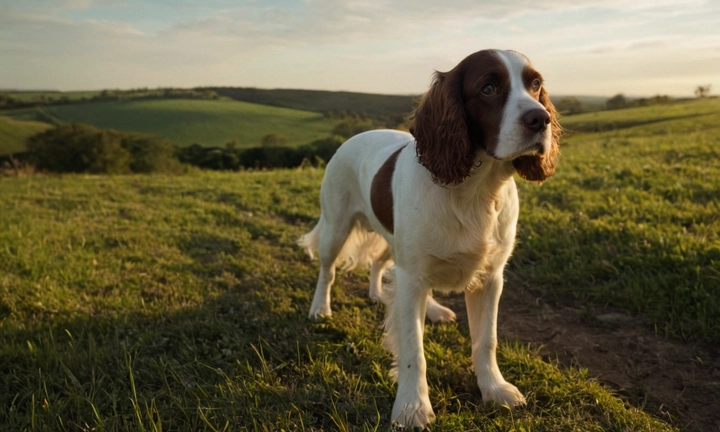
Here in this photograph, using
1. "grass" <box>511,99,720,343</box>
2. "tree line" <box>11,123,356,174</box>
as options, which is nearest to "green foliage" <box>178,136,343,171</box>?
"tree line" <box>11,123,356,174</box>

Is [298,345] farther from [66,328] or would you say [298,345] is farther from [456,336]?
[66,328]

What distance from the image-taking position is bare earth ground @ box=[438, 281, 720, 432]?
2.94 meters

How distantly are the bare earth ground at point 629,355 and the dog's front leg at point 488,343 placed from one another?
595 millimetres

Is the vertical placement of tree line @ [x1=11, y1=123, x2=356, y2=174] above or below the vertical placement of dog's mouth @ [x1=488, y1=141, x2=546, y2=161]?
below

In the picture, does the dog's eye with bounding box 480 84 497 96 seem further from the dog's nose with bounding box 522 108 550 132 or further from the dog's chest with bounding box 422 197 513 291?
the dog's chest with bounding box 422 197 513 291

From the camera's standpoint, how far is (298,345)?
11.3ft

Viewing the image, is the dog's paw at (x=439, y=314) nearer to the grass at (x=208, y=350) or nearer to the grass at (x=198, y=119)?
the grass at (x=208, y=350)

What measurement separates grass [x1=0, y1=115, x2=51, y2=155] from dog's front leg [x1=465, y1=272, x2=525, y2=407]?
1787cm

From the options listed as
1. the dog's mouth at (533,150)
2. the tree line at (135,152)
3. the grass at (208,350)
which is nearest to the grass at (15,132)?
the tree line at (135,152)

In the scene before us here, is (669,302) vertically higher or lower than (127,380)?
higher

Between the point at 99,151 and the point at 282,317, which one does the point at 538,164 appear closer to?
the point at 282,317

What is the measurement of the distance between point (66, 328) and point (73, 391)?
916mm

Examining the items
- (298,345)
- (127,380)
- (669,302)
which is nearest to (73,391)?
(127,380)

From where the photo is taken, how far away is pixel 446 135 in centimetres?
267
